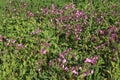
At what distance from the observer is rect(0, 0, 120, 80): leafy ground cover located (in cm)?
447

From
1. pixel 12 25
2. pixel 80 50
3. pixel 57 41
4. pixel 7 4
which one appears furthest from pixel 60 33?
pixel 7 4

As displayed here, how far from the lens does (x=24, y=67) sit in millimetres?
4824

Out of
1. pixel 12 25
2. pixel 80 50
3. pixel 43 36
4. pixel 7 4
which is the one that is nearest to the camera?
pixel 80 50

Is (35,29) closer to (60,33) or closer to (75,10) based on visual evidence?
(60,33)

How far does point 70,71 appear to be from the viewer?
4297 millimetres

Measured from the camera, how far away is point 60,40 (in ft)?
18.9

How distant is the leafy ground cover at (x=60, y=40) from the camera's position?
4473mm

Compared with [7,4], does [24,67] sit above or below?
below

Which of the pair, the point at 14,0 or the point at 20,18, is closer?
the point at 20,18

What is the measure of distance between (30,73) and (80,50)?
3.78ft

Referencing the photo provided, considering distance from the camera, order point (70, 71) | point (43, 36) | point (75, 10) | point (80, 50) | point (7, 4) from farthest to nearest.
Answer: point (7, 4)
point (75, 10)
point (43, 36)
point (80, 50)
point (70, 71)

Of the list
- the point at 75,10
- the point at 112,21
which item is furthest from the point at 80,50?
the point at 75,10

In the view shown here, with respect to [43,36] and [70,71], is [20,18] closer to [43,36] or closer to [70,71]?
[43,36]

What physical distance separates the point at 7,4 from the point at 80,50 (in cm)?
291
